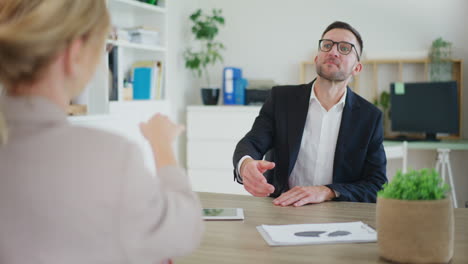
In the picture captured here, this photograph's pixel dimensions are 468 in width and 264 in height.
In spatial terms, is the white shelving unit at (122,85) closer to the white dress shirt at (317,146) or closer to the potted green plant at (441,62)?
the white dress shirt at (317,146)

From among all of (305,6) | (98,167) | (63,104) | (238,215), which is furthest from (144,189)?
(305,6)

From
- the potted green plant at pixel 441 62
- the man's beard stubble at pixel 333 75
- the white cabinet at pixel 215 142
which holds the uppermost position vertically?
the potted green plant at pixel 441 62

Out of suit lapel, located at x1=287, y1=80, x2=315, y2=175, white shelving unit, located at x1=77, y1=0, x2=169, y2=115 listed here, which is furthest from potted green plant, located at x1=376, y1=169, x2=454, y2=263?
white shelving unit, located at x1=77, y1=0, x2=169, y2=115

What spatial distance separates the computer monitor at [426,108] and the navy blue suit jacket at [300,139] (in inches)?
98.9

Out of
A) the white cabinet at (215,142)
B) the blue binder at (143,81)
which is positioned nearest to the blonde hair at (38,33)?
the blue binder at (143,81)

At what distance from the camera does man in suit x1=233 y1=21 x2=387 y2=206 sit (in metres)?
2.44

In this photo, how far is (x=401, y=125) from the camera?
16.3 feet

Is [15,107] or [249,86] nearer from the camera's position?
[15,107]

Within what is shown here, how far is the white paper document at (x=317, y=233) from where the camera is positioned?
57.7 inches

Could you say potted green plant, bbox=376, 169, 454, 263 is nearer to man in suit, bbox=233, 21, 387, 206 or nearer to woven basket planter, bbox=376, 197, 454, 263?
woven basket planter, bbox=376, 197, 454, 263

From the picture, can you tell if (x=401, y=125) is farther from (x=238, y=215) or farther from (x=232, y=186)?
(x=238, y=215)

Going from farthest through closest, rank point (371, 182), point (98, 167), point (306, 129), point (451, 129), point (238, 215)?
1. point (451, 129)
2. point (306, 129)
3. point (371, 182)
4. point (238, 215)
5. point (98, 167)

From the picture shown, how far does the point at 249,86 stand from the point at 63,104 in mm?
4685

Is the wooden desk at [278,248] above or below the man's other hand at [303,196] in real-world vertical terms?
below
